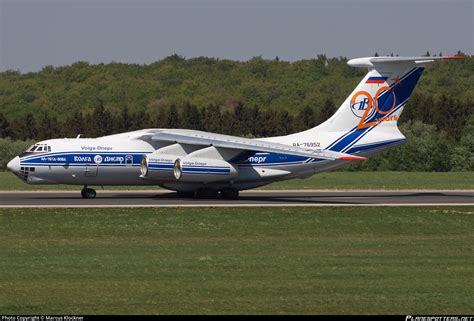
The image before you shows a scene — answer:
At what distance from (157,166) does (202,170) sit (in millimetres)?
1639

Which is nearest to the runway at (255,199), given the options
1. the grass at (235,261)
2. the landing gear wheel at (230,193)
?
the landing gear wheel at (230,193)

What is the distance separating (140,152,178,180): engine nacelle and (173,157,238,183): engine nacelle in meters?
0.22

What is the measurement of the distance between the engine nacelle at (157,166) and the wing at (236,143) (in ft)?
2.86

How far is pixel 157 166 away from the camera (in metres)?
35.5

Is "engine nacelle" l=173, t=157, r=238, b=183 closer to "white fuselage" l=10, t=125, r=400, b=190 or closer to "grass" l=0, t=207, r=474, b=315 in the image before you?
"white fuselage" l=10, t=125, r=400, b=190


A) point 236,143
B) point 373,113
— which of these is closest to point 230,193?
point 236,143

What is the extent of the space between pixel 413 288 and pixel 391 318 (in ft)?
9.71

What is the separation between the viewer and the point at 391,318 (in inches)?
559

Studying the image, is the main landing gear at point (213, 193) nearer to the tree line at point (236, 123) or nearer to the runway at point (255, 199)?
the runway at point (255, 199)

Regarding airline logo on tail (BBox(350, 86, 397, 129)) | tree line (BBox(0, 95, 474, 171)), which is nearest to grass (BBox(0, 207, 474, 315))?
airline logo on tail (BBox(350, 86, 397, 129))

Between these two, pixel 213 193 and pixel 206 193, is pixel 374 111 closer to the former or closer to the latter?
pixel 213 193

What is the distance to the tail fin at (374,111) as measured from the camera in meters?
38.0

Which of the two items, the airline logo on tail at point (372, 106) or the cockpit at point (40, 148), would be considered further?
the airline logo on tail at point (372, 106)

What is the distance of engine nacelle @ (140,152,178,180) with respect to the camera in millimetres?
35469
